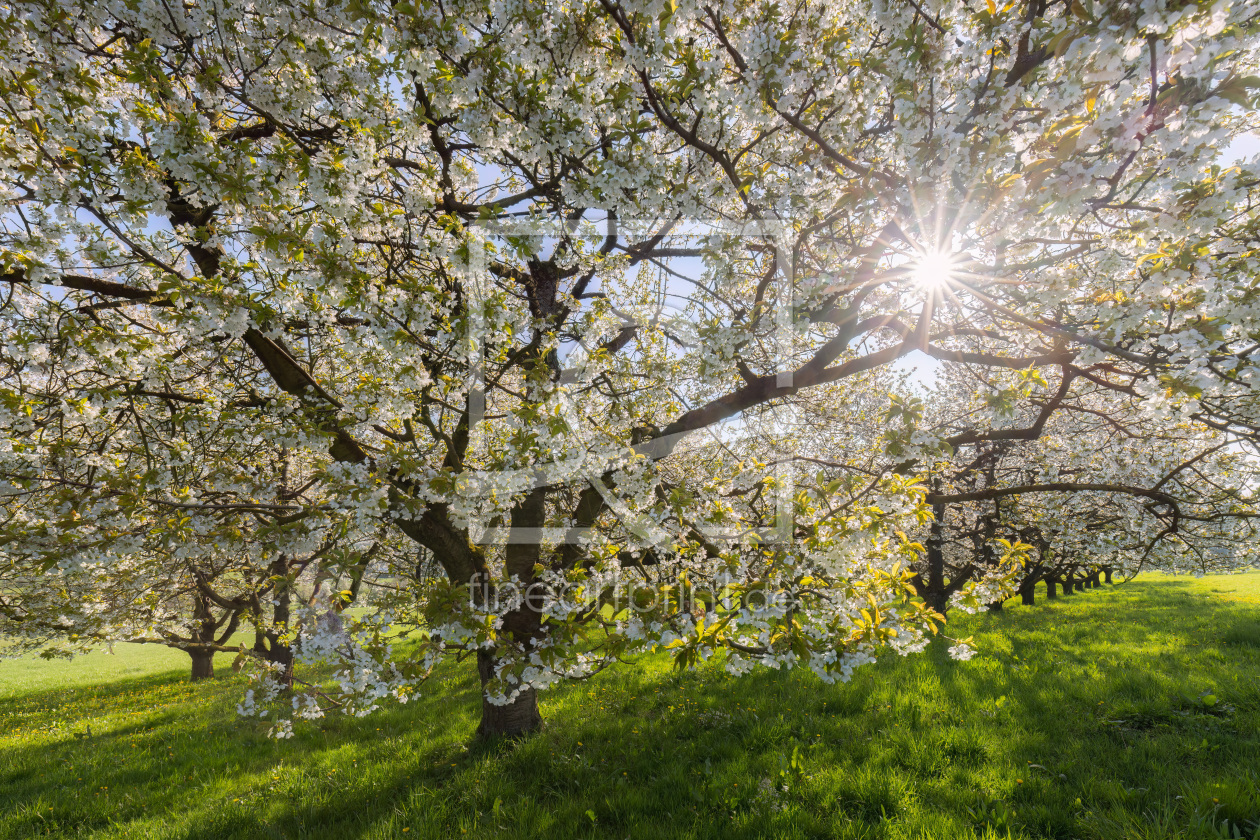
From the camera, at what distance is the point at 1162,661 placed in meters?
7.41

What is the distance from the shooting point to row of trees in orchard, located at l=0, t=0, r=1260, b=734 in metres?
2.72

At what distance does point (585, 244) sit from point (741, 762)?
533 cm

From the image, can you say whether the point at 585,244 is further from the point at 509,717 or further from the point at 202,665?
the point at 202,665

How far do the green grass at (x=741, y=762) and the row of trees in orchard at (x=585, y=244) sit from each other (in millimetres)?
1525

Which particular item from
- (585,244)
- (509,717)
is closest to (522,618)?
(509,717)

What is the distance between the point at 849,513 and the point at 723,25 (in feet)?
12.8

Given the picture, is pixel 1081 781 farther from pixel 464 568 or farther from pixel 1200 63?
pixel 464 568

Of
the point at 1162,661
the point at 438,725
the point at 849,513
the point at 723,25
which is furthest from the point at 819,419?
the point at 438,725

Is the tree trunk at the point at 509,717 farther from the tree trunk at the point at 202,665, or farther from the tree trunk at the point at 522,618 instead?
the tree trunk at the point at 202,665

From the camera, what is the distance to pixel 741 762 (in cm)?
469

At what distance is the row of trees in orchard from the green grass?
1525mm

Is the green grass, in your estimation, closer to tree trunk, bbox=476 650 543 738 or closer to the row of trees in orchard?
tree trunk, bbox=476 650 543 738

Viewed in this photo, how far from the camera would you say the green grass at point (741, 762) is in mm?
3828

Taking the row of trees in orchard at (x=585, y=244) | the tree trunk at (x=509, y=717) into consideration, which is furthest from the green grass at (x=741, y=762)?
the row of trees in orchard at (x=585, y=244)
